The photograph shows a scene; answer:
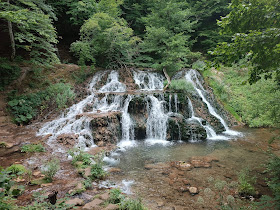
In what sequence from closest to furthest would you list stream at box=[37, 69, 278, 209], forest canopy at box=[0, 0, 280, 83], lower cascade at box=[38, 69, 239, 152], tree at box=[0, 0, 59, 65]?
forest canopy at box=[0, 0, 280, 83], stream at box=[37, 69, 278, 209], tree at box=[0, 0, 59, 65], lower cascade at box=[38, 69, 239, 152]

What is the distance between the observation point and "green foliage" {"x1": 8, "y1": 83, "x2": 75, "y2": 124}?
8.18 m

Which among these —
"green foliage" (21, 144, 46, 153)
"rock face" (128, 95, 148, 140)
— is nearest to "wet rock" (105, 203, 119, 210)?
"green foliage" (21, 144, 46, 153)

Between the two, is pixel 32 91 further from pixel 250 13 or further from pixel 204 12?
pixel 204 12

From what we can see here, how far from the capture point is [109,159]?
6.36 meters

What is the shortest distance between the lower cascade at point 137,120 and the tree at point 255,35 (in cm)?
612

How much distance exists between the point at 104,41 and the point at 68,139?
9128 mm

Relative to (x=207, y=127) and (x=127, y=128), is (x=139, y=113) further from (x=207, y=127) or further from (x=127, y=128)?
(x=207, y=127)

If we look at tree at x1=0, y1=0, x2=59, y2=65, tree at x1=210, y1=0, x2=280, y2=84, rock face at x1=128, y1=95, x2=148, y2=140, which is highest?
tree at x1=0, y1=0, x2=59, y2=65

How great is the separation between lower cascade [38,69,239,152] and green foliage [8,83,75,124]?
877 mm

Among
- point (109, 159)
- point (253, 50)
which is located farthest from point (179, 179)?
point (253, 50)

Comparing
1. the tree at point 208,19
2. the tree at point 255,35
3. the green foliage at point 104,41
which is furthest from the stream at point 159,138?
the tree at point 208,19

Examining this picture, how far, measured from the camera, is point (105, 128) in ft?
26.5

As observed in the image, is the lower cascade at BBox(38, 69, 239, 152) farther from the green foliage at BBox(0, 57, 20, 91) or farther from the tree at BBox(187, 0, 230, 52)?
the tree at BBox(187, 0, 230, 52)

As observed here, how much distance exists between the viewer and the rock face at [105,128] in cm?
777
